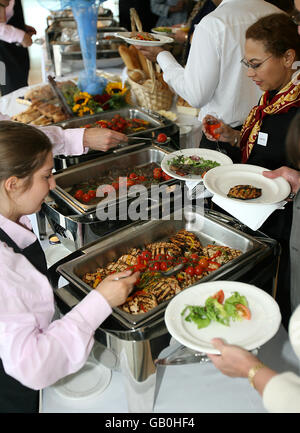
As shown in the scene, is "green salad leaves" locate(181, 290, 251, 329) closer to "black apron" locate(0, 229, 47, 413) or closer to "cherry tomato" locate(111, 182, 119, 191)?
"black apron" locate(0, 229, 47, 413)

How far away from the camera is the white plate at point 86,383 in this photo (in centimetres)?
115

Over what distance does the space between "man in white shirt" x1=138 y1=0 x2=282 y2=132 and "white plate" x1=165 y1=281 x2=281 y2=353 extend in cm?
130

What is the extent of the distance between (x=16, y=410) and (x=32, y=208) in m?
0.58

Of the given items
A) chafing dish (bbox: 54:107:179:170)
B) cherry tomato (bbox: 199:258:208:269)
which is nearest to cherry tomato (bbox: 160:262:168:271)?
cherry tomato (bbox: 199:258:208:269)

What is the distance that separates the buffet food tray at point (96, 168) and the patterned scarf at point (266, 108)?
0.40 m

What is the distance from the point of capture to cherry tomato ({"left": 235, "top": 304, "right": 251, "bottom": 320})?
1016 millimetres

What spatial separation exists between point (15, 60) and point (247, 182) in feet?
9.94

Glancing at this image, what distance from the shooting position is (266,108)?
1.85 meters

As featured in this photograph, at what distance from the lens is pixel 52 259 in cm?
169

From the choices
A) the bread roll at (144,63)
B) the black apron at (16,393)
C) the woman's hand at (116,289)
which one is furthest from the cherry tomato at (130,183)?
the bread roll at (144,63)

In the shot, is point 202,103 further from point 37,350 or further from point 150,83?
point 37,350

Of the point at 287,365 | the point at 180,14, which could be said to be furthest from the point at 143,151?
the point at 180,14

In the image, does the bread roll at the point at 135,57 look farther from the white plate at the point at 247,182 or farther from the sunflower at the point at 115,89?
the white plate at the point at 247,182

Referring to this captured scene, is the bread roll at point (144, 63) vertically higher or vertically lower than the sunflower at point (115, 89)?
higher
